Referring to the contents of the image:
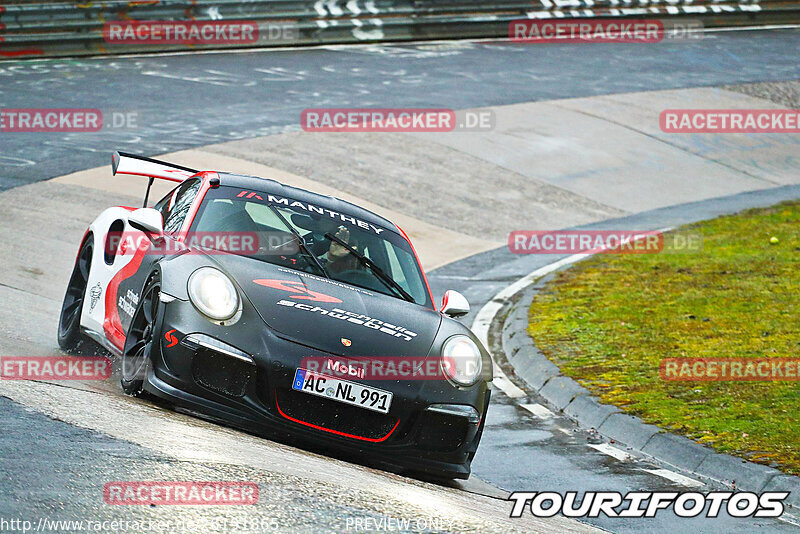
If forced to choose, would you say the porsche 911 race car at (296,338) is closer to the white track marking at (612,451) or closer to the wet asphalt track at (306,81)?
the white track marking at (612,451)

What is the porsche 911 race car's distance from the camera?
5719 millimetres

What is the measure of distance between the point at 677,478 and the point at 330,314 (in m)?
2.37

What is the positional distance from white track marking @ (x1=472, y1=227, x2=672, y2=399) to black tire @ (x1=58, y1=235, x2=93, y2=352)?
3.24m

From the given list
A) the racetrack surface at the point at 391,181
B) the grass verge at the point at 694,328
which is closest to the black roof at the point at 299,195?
the racetrack surface at the point at 391,181

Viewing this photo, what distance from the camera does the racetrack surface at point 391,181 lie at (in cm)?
489

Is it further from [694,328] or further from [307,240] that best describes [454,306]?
[694,328]

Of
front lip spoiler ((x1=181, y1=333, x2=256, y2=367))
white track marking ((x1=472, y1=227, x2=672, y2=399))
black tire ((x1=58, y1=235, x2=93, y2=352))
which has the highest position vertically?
front lip spoiler ((x1=181, y1=333, x2=256, y2=367))

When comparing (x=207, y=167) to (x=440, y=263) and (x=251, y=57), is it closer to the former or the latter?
(x=440, y=263)

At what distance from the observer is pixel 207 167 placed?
15.0 meters

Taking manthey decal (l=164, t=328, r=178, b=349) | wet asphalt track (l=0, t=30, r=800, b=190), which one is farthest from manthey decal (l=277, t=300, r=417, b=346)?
wet asphalt track (l=0, t=30, r=800, b=190)

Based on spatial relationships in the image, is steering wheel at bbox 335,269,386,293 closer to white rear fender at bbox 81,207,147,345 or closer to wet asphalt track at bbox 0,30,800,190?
white rear fender at bbox 81,207,147,345

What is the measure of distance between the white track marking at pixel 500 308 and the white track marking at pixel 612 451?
1.28m

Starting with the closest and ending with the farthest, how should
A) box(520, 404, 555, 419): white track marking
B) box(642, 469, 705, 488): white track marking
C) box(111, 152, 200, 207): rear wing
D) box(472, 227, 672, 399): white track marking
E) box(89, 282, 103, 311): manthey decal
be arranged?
box(642, 469, 705, 488): white track marking, box(89, 282, 103, 311): manthey decal, box(111, 152, 200, 207): rear wing, box(520, 404, 555, 419): white track marking, box(472, 227, 672, 399): white track marking

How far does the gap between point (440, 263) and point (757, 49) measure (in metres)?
16.2
